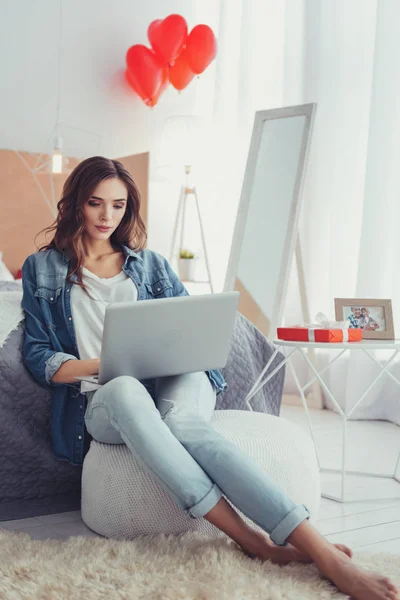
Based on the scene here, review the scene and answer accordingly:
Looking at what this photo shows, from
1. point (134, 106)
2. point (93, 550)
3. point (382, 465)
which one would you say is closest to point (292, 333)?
point (382, 465)

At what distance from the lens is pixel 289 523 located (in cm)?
146

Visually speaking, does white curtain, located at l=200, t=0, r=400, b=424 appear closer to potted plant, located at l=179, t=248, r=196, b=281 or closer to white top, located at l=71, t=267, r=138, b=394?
potted plant, located at l=179, t=248, r=196, b=281

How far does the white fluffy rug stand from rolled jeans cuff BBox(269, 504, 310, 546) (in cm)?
8

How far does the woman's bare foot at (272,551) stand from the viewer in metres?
1.51

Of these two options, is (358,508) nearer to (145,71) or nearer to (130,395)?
(130,395)

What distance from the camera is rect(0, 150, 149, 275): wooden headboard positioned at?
4363mm

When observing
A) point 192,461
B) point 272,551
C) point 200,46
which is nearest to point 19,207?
point 200,46

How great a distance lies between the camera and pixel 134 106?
15.9 ft

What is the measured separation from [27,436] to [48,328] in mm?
298

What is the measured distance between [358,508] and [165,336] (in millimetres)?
908

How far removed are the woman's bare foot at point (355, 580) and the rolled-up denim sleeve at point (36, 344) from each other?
0.87m

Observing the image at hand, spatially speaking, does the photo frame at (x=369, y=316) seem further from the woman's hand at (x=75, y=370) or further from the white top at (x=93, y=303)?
the woman's hand at (x=75, y=370)

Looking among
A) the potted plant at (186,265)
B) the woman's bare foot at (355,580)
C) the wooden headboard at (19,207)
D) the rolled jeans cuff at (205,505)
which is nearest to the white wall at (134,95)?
the wooden headboard at (19,207)

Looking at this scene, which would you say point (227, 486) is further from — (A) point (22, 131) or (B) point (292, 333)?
(A) point (22, 131)
